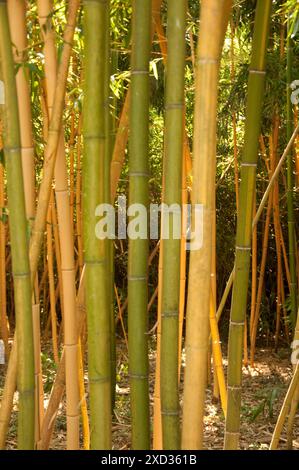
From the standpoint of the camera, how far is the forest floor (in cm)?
359

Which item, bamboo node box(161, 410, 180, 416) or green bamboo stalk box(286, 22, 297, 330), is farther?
green bamboo stalk box(286, 22, 297, 330)

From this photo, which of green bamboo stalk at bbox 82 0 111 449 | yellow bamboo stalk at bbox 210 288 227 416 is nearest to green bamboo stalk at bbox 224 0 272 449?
green bamboo stalk at bbox 82 0 111 449

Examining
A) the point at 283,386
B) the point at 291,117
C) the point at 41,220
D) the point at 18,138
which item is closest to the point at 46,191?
the point at 41,220

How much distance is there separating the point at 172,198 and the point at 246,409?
2811mm

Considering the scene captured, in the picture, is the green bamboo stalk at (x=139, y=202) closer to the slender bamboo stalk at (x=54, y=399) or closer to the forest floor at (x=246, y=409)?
the slender bamboo stalk at (x=54, y=399)

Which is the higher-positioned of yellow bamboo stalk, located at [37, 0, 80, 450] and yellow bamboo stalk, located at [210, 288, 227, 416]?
yellow bamboo stalk, located at [37, 0, 80, 450]

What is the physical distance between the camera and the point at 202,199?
1546mm

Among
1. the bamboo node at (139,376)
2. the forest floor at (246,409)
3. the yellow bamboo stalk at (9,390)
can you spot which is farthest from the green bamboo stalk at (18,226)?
the forest floor at (246,409)

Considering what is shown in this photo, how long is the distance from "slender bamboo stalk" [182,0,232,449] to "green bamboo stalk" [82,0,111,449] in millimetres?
188

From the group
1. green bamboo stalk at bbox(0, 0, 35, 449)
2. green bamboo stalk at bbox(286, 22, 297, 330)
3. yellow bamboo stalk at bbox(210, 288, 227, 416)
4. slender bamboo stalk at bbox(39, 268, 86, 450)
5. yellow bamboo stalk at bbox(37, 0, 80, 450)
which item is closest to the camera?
green bamboo stalk at bbox(0, 0, 35, 449)

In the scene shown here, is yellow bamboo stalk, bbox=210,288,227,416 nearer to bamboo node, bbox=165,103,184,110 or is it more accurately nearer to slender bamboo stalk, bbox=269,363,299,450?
slender bamboo stalk, bbox=269,363,299,450

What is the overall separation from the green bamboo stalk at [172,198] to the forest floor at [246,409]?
5.96ft

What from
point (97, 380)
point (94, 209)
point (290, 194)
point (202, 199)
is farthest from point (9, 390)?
point (290, 194)

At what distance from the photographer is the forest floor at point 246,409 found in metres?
3.59
